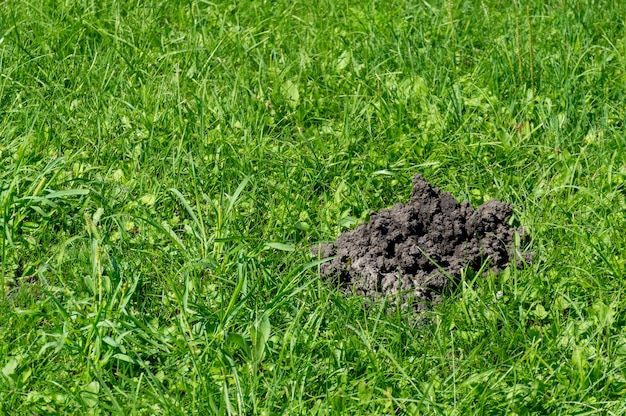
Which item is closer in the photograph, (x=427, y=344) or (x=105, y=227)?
(x=427, y=344)

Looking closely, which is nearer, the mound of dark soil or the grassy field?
the grassy field

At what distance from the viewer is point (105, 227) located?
3.72 metres

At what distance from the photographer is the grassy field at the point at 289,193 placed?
3102mm

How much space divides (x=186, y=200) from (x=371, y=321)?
1.02m

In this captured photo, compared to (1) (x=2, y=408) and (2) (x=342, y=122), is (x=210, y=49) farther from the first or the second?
(1) (x=2, y=408)

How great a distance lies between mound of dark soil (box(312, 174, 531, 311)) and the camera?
11.5ft

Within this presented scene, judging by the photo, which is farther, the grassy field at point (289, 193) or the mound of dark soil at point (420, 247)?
the mound of dark soil at point (420, 247)

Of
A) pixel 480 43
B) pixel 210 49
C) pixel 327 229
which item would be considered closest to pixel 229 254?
pixel 327 229

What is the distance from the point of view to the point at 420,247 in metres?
3.63

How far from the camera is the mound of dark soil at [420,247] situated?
3520mm

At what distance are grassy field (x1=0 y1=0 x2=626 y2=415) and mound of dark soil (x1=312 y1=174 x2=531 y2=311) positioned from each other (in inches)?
4.0

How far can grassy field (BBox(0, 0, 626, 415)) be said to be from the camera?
3.10 meters

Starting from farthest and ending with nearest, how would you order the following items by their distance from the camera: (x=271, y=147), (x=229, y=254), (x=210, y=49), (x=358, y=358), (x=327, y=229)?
(x=210, y=49) → (x=271, y=147) → (x=327, y=229) → (x=229, y=254) → (x=358, y=358)

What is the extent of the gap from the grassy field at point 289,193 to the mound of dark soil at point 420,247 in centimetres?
10
